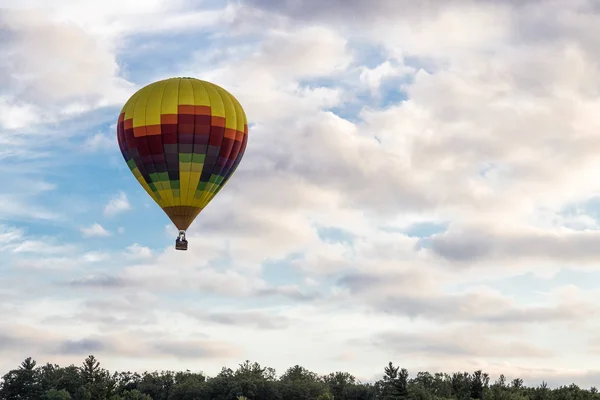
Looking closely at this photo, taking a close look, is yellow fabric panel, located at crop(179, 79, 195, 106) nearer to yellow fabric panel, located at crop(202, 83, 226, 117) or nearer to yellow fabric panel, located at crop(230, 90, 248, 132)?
yellow fabric panel, located at crop(202, 83, 226, 117)

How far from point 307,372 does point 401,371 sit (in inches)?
3514

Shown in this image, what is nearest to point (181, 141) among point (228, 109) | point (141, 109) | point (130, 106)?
point (141, 109)

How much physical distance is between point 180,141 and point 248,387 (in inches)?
3798

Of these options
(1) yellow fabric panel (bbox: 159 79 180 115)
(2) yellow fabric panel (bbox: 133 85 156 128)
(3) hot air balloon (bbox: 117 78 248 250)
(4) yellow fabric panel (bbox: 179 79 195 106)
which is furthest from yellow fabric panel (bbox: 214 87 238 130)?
(2) yellow fabric panel (bbox: 133 85 156 128)

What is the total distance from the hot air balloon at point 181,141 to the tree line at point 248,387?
43650 mm

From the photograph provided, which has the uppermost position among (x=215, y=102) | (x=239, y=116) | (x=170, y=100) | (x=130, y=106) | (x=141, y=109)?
(x=130, y=106)

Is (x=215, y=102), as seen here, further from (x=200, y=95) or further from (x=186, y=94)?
(x=186, y=94)

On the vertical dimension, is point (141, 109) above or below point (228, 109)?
below

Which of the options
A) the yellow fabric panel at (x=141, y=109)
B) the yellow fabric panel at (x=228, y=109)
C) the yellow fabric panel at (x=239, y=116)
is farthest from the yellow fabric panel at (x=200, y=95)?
the yellow fabric panel at (x=141, y=109)

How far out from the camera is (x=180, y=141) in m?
74.2

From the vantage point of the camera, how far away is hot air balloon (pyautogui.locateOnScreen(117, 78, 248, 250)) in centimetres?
7412

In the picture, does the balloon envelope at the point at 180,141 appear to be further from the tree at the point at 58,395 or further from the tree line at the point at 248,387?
the tree at the point at 58,395

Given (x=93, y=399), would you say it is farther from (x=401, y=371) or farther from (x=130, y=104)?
(x=130, y=104)

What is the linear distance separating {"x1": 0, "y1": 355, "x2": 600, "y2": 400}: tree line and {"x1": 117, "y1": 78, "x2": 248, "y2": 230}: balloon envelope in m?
43.7
